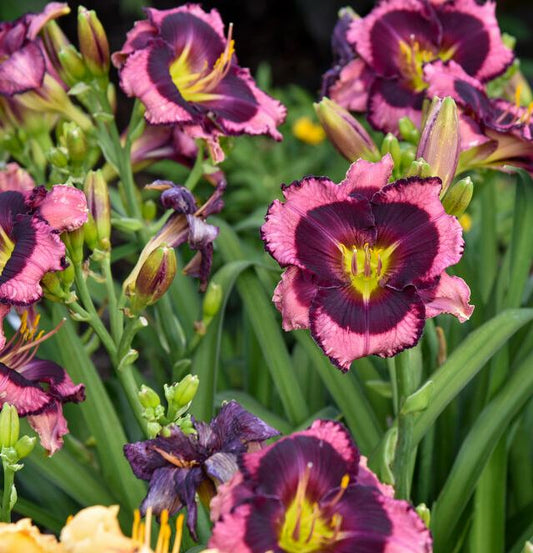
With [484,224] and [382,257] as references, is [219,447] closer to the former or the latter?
[382,257]

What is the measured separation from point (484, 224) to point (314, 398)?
45 centimetres

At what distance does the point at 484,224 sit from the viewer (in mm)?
1664

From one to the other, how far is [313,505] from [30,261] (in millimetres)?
391

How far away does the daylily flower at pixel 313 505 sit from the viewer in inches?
31.1

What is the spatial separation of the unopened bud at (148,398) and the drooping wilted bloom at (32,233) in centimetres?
15

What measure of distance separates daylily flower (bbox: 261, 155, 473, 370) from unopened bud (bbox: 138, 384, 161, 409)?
0.52ft

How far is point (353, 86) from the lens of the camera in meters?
1.48

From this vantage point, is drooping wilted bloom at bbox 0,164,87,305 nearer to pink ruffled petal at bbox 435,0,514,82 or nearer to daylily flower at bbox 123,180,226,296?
daylily flower at bbox 123,180,226,296

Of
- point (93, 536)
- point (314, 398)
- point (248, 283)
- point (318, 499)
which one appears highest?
point (93, 536)

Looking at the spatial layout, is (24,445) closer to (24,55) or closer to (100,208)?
(100,208)

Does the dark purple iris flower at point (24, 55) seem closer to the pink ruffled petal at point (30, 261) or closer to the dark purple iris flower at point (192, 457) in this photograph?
the pink ruffled petal at point (30, 261)

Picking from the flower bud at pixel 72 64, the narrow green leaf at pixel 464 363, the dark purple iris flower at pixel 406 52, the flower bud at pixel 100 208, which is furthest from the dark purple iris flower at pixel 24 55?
the narrow green leaf at pixel 464 363

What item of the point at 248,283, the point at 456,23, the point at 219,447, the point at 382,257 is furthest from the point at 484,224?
the point at 219,447

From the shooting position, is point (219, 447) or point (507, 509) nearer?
point (219, 447)
